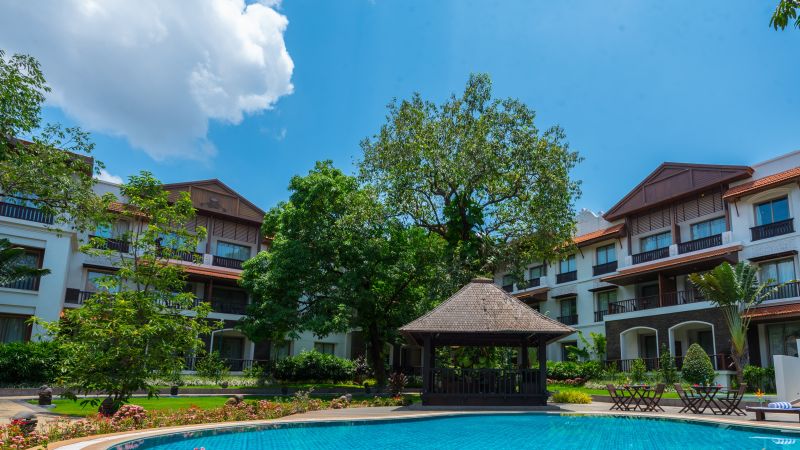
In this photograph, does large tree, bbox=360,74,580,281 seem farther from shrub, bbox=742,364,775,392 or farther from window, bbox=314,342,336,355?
window, bbox=314,342,336,355

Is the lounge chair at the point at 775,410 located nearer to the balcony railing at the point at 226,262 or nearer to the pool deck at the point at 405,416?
the pool deck at the point at 405,416

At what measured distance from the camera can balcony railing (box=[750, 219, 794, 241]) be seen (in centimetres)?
2477

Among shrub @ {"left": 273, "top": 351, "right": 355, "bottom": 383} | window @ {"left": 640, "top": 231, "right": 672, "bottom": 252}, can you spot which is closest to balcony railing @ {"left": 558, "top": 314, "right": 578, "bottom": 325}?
window @ {"left": 640, "top": 231, "right": 672, "bottom": 252}

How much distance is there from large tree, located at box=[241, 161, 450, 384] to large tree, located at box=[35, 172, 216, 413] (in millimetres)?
9170

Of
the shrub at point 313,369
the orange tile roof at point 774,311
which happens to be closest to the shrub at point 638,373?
the orange tile roof at point 774,311

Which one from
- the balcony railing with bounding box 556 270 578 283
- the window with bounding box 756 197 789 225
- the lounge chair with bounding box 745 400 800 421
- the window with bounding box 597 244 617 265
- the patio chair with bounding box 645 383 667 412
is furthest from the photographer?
the balcony railing with bounding box 556 270 578 283

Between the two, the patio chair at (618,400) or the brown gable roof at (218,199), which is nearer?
the patio chair at (618,400)

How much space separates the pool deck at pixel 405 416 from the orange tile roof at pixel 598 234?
50.9 ft

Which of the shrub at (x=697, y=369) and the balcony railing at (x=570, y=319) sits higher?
the balcony railing at (x=570, y=319)

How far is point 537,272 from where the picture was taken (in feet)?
131

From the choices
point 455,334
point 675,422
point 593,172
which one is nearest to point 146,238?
point 455,334

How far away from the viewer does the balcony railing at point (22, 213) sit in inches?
1006

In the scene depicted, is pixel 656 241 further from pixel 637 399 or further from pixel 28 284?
pixel 28 284

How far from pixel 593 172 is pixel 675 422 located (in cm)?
1189
